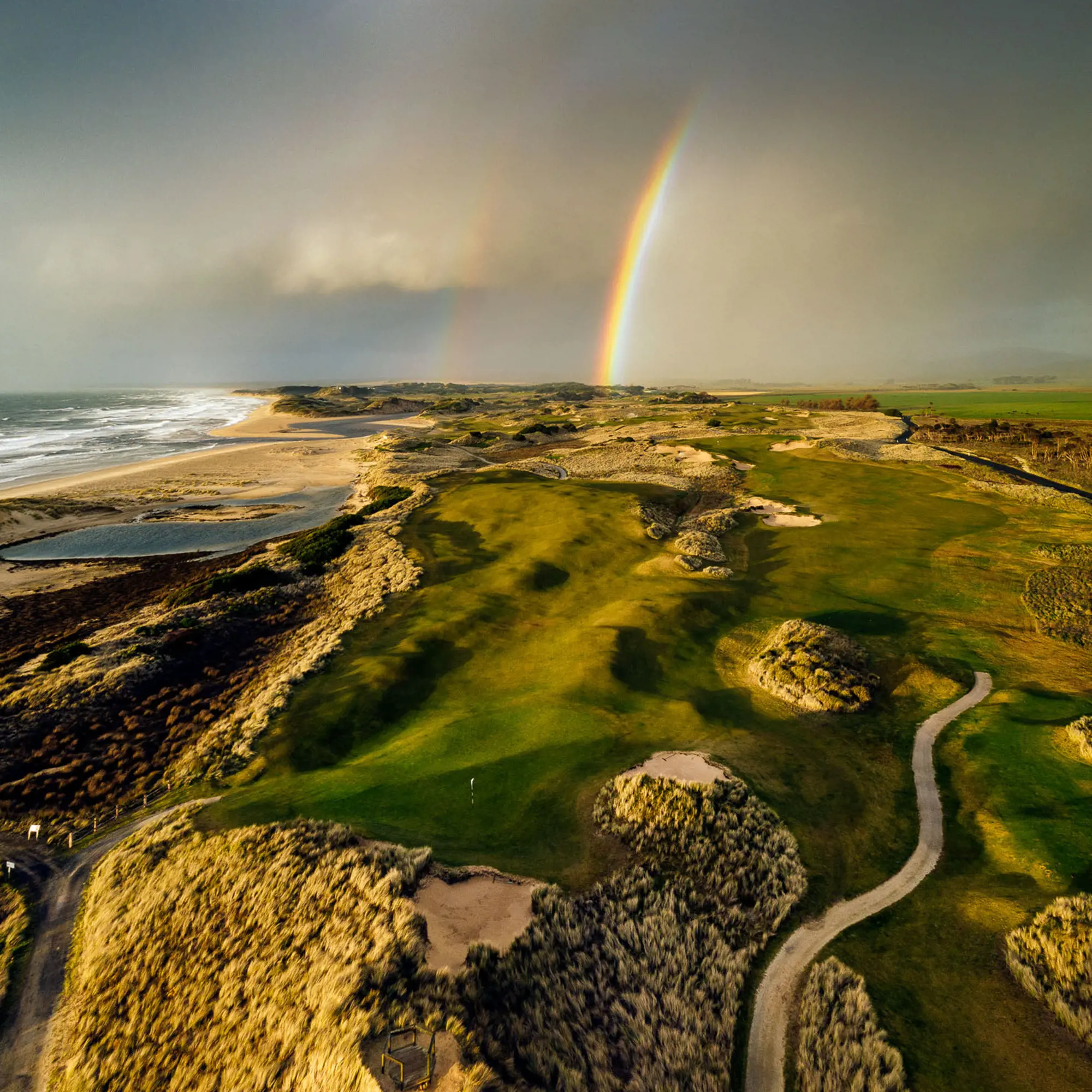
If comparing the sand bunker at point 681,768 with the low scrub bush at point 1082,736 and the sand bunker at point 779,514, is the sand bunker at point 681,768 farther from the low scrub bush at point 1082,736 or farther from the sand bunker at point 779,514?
the sand bunker at point 779,514

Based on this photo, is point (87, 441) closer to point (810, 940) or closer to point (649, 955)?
point (649, 955)

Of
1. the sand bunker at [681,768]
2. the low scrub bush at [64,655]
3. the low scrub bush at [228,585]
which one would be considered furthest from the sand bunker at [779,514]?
the low scrub bush at [64,655]

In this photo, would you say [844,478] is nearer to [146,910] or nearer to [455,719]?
[455,719]

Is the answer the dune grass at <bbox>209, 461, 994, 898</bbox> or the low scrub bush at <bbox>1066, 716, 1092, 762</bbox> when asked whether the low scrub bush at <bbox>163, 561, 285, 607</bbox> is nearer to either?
the dune grass at <bbox>209, 461, 994, 898</bbox>

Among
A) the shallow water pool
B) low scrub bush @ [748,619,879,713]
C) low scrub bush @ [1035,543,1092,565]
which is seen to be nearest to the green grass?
low scrub bush @ [1035,543,1092,565]

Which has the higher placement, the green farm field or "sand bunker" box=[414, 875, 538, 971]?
"sand bunker" box=[414, 875, 538, 971]

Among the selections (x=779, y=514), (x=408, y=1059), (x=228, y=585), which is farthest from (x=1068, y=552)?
(x=228, y=585)
